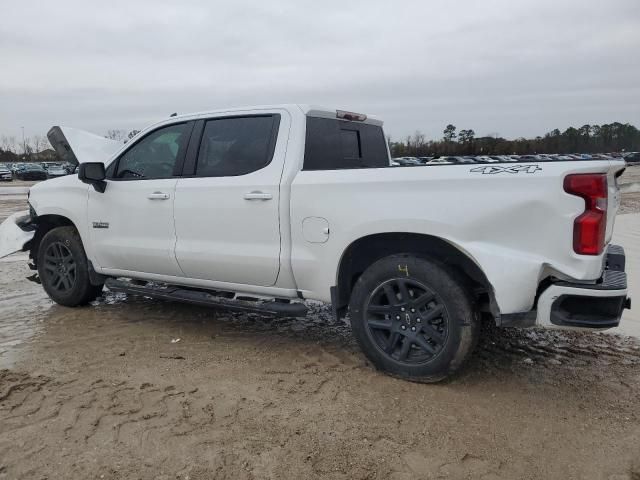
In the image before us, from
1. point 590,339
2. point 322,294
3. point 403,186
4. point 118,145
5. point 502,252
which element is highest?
point 118,145

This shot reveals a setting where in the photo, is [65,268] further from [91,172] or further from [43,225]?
[91,172]

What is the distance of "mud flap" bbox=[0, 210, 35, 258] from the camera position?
6000mm

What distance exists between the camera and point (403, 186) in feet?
12.0

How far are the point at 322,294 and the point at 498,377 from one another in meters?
1.42

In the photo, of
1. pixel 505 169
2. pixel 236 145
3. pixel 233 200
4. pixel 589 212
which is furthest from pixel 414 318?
pixel 236 145

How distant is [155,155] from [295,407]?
2.76m

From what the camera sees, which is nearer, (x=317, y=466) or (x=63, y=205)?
(x=317, y=466)

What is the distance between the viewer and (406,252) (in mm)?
3865

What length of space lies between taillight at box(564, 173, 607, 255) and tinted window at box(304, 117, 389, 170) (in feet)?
6.41

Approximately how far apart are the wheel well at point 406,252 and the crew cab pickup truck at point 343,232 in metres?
0.01

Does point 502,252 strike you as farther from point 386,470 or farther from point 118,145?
point 118,145

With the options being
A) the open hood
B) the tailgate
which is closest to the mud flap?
the open hood

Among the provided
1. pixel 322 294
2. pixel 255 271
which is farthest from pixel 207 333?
pixel 322 294

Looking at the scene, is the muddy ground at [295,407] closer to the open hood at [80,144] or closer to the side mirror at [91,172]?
the side mirror at [91,172]
